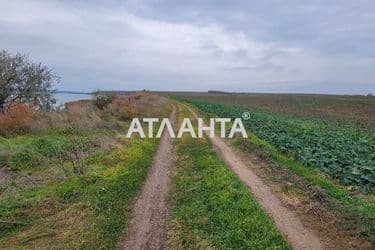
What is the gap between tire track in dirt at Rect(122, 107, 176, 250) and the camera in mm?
8453

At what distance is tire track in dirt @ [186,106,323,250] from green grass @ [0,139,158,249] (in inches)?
121

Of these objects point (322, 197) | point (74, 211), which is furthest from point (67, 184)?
point (322, 197)

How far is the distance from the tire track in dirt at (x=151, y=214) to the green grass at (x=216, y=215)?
9.0 inches

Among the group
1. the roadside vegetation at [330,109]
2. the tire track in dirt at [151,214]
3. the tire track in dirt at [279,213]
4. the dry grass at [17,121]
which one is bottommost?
the roadside vegetation at [330,109]

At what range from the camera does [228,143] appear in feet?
70.5

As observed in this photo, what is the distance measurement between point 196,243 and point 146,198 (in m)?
3.27

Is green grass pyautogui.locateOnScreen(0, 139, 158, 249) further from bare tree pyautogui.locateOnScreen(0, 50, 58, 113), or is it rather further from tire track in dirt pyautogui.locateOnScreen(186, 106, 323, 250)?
bare tree pyautogui.locateOnScreen(0, 50, 58, 113)

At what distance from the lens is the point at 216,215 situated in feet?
31.7

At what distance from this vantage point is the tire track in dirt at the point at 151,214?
845cm

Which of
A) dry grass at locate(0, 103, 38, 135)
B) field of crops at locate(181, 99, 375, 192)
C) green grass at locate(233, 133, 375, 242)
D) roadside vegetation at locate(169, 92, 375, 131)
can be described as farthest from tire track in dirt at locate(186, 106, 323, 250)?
roadside vegetation at locate(169, 92, 375, 131)

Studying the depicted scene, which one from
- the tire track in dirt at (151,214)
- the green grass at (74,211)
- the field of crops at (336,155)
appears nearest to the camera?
the tire track in dirt at (151,214)

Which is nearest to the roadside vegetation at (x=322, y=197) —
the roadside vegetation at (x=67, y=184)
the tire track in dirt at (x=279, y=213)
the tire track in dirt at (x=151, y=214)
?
the tire track in dirt at (x=279, y=213)

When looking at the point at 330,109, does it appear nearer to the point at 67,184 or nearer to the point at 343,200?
the point at 343,200

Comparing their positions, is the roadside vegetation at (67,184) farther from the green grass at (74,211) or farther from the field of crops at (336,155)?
the field of crops at (336,155)
